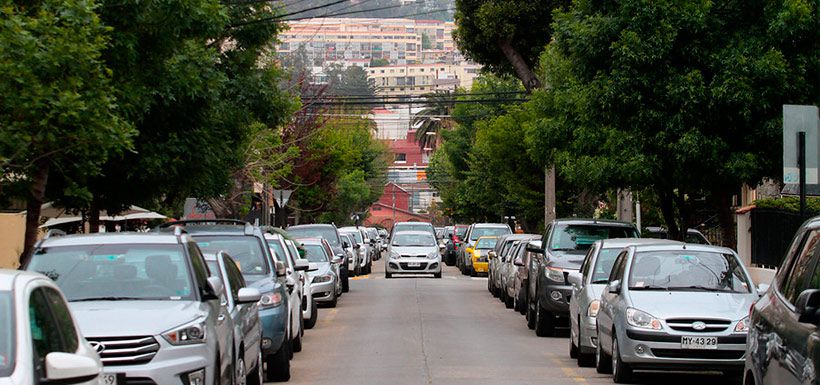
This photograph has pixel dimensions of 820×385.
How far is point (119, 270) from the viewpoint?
11.3m

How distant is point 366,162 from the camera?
105 m

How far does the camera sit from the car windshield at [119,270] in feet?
36.5

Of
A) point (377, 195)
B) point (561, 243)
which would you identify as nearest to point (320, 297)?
point (561, 243)

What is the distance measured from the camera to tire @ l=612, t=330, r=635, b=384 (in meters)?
14.4

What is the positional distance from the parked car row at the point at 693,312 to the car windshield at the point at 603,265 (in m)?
0.02

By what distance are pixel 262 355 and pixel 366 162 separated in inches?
3571

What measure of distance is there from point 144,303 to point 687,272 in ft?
23.1

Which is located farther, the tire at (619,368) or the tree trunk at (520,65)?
the tree trunk at (520,65)

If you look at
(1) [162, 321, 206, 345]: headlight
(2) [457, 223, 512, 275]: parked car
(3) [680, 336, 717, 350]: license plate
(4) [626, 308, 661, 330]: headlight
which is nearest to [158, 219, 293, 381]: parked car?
(4) [626, 308, 661, 330]: headlight

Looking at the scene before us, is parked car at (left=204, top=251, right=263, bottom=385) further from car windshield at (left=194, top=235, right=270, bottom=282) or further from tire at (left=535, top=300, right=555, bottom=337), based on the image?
tire at (left=535, top=300, right=555, bottom=337)

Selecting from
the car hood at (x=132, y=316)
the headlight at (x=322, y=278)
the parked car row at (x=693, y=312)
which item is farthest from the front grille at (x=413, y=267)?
the car hood at (x=132, y=316)

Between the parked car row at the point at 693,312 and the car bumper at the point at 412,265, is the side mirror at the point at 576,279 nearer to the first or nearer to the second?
the parked car row at the point at 693,312

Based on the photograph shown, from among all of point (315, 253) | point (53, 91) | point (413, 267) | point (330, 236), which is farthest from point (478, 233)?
point (53, 91)

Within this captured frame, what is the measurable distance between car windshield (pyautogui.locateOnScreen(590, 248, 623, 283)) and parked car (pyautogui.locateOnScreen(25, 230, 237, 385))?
7317mm
